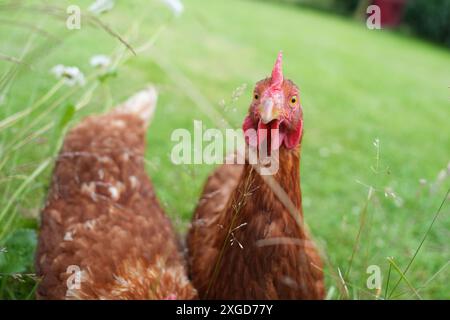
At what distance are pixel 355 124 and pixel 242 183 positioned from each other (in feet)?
14.8

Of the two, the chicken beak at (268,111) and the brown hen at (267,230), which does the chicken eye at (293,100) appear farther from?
the chicken beak at (268,111)

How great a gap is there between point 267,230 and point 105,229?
725mm

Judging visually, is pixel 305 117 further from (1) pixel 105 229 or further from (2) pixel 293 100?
(2) pixel 293 100

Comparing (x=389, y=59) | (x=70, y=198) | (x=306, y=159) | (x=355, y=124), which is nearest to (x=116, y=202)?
(x=70, y=198)

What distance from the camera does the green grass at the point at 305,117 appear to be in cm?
221

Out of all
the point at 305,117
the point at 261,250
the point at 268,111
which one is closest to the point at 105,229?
the point at 261,250

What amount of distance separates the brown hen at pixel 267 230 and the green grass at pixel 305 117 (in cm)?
13

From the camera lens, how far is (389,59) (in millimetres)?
11406

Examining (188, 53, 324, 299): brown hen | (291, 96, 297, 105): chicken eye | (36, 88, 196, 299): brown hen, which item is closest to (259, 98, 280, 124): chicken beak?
(188, 53, 324, 299): brown hen

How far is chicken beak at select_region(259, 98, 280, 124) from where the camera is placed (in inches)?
60.6

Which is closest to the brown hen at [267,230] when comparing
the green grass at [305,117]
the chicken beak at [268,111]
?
the chicken beak at [268,111]

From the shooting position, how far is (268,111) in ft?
5.05

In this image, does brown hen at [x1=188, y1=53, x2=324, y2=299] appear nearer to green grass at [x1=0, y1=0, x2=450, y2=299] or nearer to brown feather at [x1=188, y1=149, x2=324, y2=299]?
brown feather at [x1=188, y1=149, x2=324, y2=299]
